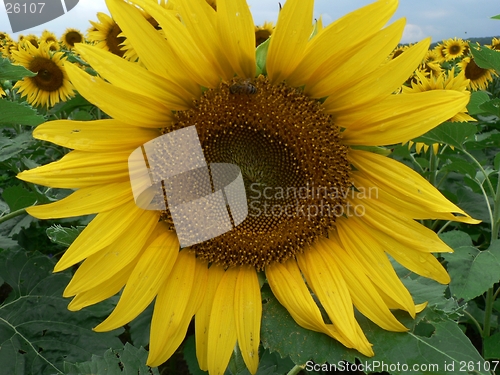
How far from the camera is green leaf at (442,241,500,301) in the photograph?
197 centimetres

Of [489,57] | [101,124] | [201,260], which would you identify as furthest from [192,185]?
[489,57]

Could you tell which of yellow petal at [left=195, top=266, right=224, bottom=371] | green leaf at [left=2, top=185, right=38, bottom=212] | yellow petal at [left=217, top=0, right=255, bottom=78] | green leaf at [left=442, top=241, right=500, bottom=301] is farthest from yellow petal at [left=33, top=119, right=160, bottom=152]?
green leaf at [left=442, top=241, right=500, bottom=301]

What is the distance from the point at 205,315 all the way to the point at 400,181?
2.57ft

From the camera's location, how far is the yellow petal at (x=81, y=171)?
123cm

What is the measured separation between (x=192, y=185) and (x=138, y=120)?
31 cm

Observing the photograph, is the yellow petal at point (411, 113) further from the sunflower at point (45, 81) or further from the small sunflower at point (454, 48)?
the small sunflower at point (454, 48)

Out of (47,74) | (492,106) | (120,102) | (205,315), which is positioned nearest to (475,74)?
(492,106)

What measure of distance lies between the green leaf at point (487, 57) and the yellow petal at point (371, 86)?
1.37 meters

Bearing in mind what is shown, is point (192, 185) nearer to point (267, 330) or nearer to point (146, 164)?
point (146, 164)

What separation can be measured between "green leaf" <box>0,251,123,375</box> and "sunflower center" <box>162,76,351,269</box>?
87 cm

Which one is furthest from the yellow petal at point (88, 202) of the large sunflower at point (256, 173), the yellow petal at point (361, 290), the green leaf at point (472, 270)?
the green leaf at point (472, 270)

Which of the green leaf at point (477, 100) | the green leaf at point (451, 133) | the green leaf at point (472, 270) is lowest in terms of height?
the green leaf at point (472, 270)

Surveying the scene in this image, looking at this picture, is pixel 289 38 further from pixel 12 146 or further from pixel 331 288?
pixel 12 146

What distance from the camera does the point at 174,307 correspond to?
1409 mm
